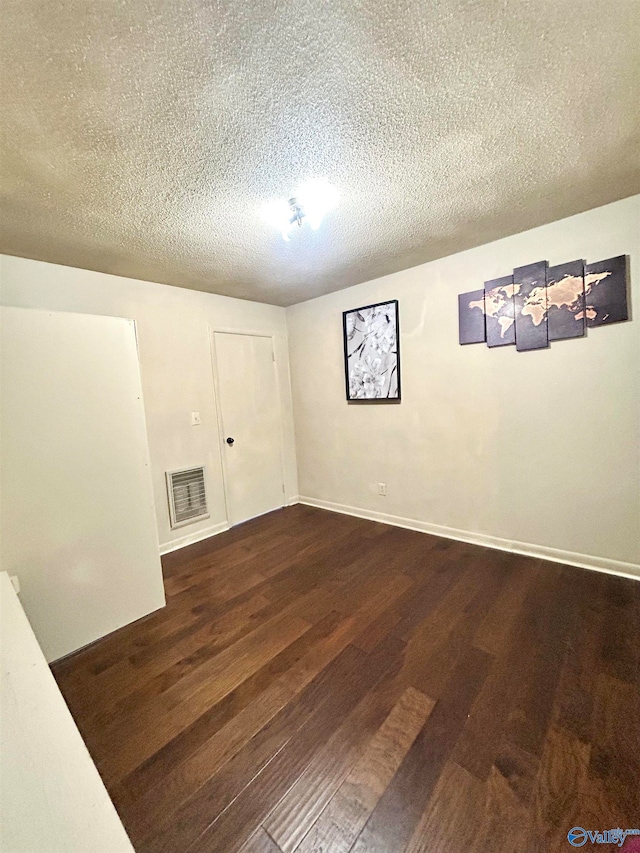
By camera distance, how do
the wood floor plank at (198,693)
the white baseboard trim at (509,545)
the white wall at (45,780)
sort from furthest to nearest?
the white baseboard trim at (509,545) < the wood floor plank at (198,693) < the white wall at (45,780)

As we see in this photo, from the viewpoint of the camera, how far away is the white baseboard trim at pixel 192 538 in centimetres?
291

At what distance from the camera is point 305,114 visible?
1.23 meters

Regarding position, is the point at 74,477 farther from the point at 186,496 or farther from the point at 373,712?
the point at 373,712

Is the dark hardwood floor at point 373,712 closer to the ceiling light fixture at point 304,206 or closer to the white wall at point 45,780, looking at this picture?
the white wall at point 45,780

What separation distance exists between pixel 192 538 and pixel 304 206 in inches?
113

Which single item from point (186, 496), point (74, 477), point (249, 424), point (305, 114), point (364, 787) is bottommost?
point (364, 787)

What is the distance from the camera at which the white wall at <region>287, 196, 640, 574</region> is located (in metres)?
2.11

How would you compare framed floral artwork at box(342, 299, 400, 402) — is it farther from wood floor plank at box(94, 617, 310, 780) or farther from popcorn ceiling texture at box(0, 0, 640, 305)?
wood floor plank at box(94, 617, 310, 780)

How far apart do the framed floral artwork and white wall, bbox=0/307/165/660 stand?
2043mm

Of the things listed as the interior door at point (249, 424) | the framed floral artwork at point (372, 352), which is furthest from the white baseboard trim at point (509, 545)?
the framed floral artwork at point (372, 352)

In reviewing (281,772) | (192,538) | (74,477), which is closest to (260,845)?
(281,772)

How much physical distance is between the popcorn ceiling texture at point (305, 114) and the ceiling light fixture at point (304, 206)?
0.07 metres

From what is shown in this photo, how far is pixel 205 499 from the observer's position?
320 centimetres

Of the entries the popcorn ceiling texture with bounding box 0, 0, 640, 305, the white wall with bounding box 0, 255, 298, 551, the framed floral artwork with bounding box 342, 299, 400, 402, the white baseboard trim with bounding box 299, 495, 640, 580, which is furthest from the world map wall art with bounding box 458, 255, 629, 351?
the white wall with bounding box 0, 255, 298, 551
